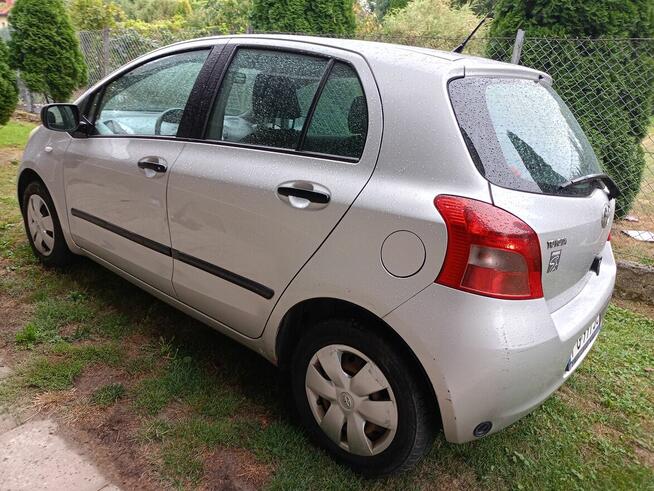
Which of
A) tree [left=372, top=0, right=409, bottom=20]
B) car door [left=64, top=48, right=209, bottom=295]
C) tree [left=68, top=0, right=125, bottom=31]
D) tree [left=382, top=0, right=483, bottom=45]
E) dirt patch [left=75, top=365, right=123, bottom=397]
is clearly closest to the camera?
dirt patch [left=75, top=365, right=123, bottom=397]

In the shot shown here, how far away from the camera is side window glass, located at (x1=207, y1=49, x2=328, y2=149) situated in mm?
2154

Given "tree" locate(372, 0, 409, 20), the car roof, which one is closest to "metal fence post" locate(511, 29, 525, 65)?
the car roof

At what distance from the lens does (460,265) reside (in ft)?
5.35

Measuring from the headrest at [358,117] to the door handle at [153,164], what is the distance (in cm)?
105

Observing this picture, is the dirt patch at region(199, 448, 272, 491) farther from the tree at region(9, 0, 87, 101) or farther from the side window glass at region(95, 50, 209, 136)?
the tree at region(9, 0, 87, 101)

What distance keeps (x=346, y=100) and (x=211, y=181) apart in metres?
0.72

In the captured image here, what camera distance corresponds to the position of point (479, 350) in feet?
5.32

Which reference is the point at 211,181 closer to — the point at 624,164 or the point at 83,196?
the point at 83,196

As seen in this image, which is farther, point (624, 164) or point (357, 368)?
point (624, 164)

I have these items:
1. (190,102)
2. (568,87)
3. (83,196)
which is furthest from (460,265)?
(568,87)

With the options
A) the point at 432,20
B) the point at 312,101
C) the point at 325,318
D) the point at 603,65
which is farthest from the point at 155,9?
the point at 325,318

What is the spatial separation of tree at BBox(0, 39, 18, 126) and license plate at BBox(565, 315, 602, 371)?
6751 mm

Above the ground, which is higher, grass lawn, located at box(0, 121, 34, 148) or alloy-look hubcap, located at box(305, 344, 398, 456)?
alloy-look hubcap, located at box(305, 344, 398, 456)

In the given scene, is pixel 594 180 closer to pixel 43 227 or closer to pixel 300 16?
pixel 43 227
